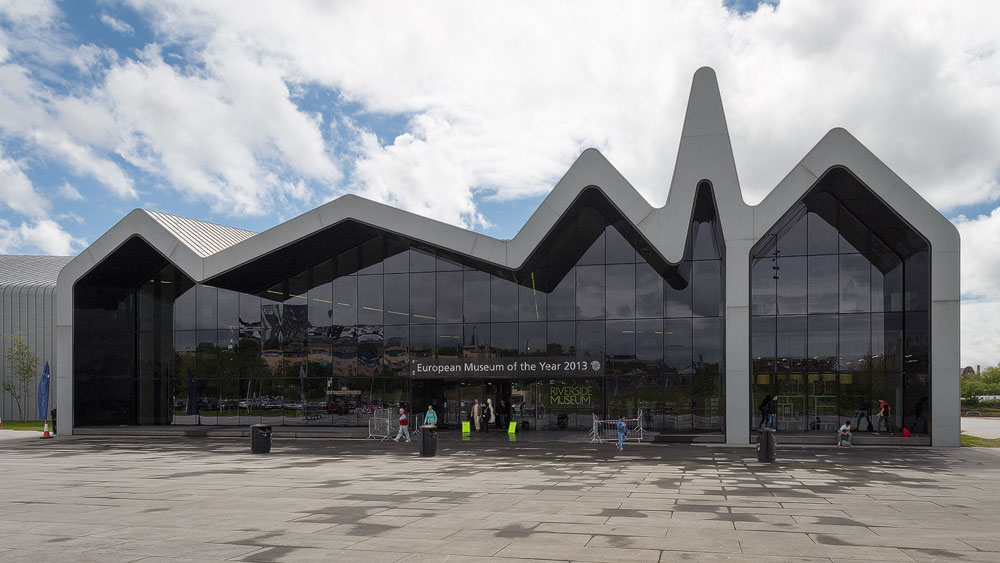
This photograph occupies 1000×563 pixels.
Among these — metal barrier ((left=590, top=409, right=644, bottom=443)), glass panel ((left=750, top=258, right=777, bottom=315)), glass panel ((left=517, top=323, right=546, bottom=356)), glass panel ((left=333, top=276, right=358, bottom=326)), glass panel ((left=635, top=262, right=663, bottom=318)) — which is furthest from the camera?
glass panel ((left=333, top=276, right=358, bottom=326))

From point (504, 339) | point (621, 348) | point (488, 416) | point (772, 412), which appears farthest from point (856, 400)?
point (488, 416)

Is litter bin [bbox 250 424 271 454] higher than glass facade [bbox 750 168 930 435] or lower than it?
lower

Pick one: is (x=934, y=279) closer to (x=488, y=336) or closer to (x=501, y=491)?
(x=488, y=336)

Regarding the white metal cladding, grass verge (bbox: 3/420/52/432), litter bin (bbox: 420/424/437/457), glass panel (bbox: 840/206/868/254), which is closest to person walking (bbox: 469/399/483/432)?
litter bin (bbox: 420/424/437/457)

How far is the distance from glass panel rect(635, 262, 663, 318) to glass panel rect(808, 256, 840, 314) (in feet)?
20.6

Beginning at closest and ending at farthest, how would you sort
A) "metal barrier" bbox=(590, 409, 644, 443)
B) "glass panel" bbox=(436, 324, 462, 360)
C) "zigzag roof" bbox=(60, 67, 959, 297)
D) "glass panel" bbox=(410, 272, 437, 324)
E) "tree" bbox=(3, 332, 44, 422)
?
1. "zigzag roof" bbox=(60, 67, 959, 297)
2. "metal barrier" bbox=(590, 409, 644, 443)
3. "glass panel" bbox=(436, 324, 462, 360)
4. "glass panel" bbox=(410, 272, 437, 324)
5. "tree" bbox=(3, 332, 44, 422)

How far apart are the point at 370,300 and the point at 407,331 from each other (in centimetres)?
247

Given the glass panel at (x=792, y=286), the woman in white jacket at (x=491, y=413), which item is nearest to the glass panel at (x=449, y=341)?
the woman in white jacket at (x=491, y=413)

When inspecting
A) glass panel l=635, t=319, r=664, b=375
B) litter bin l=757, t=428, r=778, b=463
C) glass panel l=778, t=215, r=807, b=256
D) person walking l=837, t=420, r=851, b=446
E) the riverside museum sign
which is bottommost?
person walking l=837, t=420, r=851, b=446

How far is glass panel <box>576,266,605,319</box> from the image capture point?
35.0m

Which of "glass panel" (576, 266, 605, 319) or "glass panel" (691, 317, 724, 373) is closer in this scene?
"glass panel" (691, 317, 724, 373)

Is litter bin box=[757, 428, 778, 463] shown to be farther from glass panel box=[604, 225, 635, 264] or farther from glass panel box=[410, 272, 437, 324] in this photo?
glass panel box=[410, 272, 437, 324]

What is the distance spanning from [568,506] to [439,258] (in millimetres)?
22781

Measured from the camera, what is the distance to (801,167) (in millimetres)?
29781
